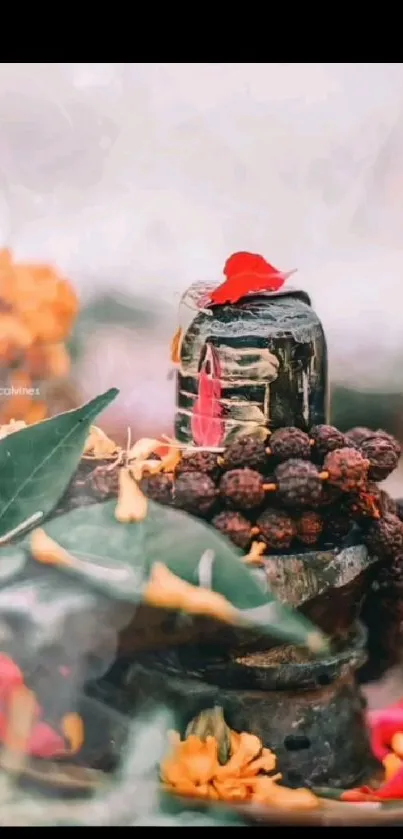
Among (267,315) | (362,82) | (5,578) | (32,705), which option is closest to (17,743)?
(32,705)

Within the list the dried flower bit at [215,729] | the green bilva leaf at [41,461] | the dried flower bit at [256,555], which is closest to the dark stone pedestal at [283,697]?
the dried flower bit at [215,729]

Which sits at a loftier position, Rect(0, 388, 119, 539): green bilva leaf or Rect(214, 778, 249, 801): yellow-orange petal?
Rect(0, 388, 119, 539): green bilva leaf

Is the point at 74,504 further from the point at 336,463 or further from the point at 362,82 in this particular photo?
the point at 362,82

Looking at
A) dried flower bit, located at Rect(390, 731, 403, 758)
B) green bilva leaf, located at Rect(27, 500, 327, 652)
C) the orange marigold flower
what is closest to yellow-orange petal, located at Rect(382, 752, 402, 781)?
dried flower bit, located at Rect(390, 731, 403, 758)

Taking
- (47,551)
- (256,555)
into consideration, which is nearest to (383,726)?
(256,555)

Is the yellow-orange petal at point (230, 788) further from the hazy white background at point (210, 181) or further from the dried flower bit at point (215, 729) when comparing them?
the hazy white background at point (210, 181)

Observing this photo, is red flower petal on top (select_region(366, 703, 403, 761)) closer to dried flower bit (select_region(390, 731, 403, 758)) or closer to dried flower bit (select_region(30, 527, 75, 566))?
dried flower bit (select_region(390, 731, 403, 758))
